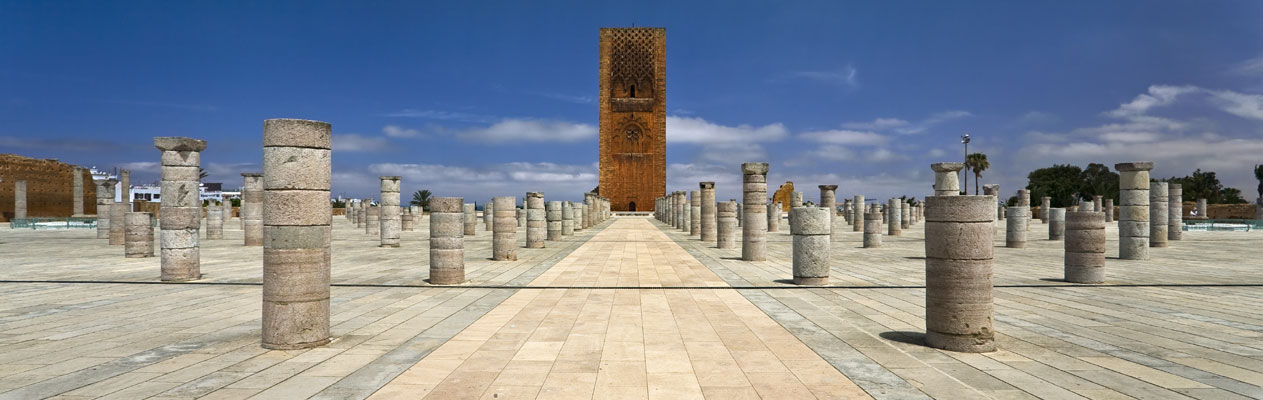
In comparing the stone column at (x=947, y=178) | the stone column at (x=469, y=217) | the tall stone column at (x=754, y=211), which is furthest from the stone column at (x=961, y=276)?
the stone column at (x=469, y=217)

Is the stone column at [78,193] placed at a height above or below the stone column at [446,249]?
above

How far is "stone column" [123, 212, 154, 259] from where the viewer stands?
15023 mm

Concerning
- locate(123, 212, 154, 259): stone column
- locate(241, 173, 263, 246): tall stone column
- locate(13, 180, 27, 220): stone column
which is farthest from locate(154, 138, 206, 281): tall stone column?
locate(13, 180, 27, 220): stone column

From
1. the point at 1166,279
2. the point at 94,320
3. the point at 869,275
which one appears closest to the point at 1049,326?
the point at 869,275

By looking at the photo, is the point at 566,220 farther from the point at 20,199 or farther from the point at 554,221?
the point at 20,199

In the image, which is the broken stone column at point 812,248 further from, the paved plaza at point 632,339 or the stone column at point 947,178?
the stone column at point 947,178

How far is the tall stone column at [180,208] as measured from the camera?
10812 millimetres

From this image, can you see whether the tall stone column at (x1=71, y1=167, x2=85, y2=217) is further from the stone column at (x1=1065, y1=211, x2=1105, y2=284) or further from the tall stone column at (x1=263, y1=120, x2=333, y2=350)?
the stone column at (x1=1065, y1=211, x2=1105, y2=284)

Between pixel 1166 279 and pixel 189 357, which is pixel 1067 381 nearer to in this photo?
pixel 189 357

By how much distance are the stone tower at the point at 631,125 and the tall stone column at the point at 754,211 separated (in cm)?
5231

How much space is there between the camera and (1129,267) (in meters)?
12.7

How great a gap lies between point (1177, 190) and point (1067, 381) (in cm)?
2405

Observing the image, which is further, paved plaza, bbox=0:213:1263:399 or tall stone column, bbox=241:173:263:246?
tall stone column, bbox=241:173:263:246

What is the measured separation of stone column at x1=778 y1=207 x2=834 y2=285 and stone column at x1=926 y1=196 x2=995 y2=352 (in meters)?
4.11
